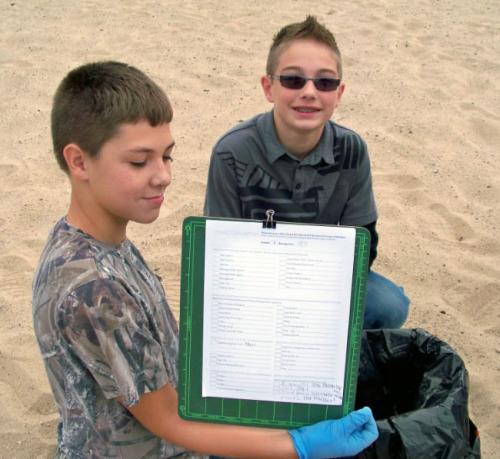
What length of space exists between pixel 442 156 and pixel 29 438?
2.73 m

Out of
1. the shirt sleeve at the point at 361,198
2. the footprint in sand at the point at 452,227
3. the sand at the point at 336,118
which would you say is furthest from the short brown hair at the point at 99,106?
the footprint in sand at the point at 452,227

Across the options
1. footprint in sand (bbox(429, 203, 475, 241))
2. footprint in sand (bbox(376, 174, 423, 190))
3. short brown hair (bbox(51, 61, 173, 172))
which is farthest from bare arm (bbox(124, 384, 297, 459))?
footprint in sand (bbox(376, 174, 423, 190))

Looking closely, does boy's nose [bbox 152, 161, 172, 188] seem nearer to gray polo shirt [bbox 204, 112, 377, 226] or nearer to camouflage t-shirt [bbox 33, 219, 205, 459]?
camouflage t-shirt [bbox 33, 219, 205, 459]

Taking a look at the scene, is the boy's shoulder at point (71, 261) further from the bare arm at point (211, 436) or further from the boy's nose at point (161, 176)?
the bare arm at point (211, 436)

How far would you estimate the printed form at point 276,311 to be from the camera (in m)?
1.34

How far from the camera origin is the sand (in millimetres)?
2693

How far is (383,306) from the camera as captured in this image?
2246 mm

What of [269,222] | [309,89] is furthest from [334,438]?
[309,89]

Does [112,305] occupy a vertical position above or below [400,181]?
below

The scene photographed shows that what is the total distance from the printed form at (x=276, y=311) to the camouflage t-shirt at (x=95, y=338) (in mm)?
145

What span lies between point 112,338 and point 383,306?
47.2 inches

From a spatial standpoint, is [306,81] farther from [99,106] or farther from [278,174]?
[99,106]

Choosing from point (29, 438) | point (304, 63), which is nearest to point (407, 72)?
point (304, 63)

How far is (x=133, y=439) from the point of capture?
1.51 meters
